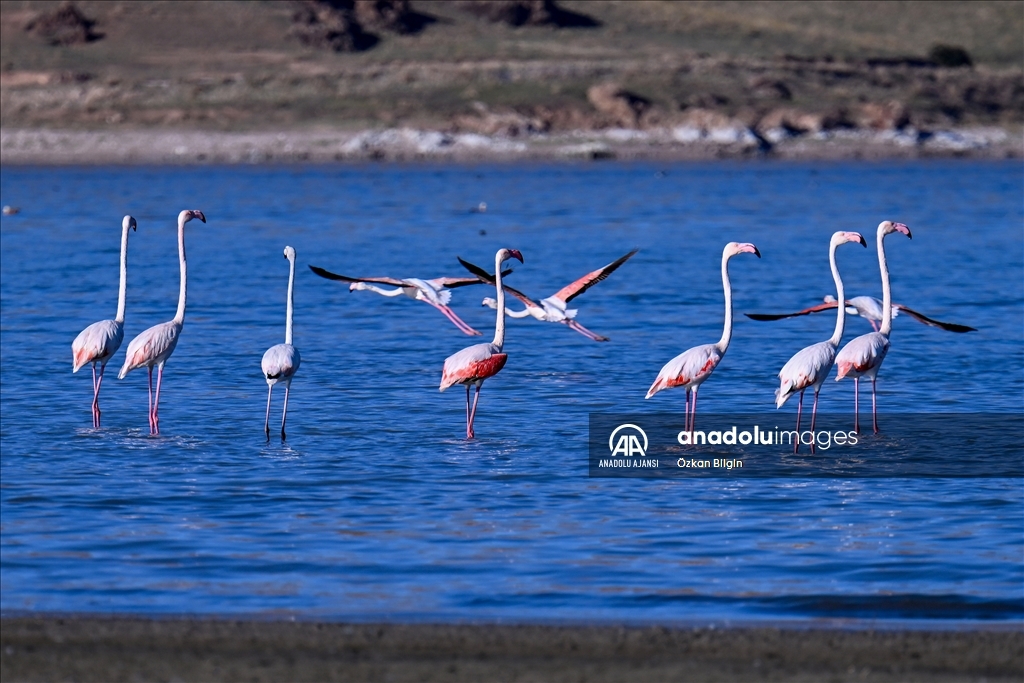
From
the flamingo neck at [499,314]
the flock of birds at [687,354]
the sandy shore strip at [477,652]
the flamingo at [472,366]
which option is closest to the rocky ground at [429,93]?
the flamingo neck at [499,314]

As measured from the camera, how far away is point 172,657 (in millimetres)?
6484

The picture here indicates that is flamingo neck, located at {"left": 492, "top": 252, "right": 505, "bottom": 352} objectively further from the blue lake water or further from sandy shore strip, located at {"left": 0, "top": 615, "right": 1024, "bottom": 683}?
sandy shore strip, located at {"left": 0, "top": 615, "right": 1024, "bottom": 683}

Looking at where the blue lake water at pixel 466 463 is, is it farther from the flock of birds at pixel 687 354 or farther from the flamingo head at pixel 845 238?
the flamingo head at pixel 845 238

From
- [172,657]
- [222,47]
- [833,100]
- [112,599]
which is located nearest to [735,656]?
[172,657]

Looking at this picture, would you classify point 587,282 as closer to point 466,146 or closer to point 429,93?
point 466,146

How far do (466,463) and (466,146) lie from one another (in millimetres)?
55777

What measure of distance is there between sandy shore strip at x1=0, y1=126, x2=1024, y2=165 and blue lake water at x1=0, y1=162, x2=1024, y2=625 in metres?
34.3

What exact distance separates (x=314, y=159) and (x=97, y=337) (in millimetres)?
53956

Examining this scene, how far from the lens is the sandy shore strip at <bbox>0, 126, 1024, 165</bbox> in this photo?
218ft

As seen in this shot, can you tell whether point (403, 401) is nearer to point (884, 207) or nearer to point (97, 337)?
point (97, 337)

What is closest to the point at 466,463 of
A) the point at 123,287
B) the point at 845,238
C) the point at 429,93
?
the point at 845,238

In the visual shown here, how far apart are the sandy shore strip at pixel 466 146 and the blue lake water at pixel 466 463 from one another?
3431 cm

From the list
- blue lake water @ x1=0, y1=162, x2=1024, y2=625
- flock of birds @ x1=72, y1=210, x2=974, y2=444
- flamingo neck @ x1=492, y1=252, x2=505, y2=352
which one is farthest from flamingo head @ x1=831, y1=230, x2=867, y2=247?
flamingo neck @ x1=492, y1=252, x2=505, y2=352

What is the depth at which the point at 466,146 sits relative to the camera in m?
66.6
